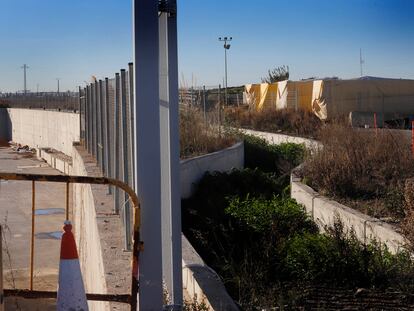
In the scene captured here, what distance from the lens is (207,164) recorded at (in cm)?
1310

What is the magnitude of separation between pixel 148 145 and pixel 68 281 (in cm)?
88

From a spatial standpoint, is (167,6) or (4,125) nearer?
(167,6)

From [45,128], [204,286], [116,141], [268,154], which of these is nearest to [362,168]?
[116,141]

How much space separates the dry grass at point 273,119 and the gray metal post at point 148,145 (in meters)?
19.7

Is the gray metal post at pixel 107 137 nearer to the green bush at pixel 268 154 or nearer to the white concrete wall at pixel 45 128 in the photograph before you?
the green bush at pixel 268 154

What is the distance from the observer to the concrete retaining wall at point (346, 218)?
6.94m

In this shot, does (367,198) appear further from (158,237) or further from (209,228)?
(158,237)

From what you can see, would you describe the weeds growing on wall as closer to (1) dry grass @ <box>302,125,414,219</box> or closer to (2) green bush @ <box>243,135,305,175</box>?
(1) dry grass @ <box>302,125,414,219</box>

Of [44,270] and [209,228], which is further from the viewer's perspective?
[44,270]

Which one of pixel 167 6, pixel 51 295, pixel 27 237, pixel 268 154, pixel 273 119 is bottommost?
pixel 27 237

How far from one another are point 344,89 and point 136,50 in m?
27.2

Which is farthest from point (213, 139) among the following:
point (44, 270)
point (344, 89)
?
point (344, 89)

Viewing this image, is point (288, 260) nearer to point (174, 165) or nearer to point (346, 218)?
point (346, 218)

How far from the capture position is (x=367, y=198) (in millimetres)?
9367
